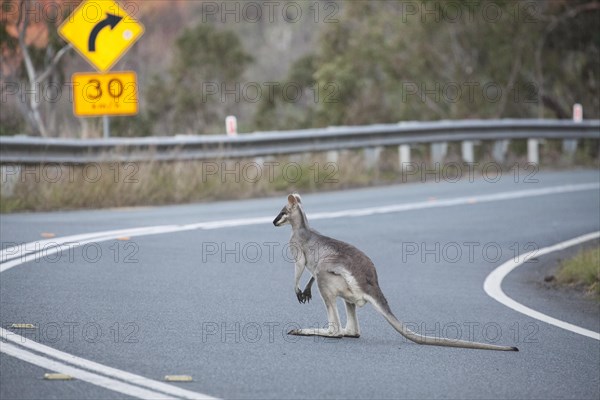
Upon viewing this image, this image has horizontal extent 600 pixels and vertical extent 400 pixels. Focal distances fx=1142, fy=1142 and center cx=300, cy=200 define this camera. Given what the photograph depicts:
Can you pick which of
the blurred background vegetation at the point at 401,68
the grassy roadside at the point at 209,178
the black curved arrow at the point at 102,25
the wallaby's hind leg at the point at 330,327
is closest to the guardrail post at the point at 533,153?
the grassy roadside at the point at 209,178

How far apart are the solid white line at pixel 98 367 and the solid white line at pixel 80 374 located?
2.9 inches

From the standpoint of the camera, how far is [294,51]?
75438 mm

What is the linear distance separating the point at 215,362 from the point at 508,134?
18.9 m

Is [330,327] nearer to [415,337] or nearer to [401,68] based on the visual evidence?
[415,337]

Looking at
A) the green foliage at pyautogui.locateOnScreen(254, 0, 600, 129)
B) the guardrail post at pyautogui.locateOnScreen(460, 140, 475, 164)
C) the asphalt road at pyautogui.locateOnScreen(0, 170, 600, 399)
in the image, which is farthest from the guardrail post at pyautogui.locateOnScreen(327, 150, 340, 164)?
the green foliage at pyautogui.locateOnScreen(254, 0, 600, 129)

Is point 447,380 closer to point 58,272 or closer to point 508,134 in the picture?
point 58,272

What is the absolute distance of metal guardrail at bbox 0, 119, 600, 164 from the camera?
17.1m

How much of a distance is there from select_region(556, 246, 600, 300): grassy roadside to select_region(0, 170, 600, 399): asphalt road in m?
0.37

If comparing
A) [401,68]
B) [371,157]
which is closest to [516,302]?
[371,157]

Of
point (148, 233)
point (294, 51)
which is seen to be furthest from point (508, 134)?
point (294, 51)

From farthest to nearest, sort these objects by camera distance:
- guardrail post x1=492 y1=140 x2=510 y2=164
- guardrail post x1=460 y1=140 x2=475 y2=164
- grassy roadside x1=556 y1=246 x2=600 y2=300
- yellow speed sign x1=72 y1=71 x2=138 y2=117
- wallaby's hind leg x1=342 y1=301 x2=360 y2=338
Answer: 1. guardrail post x1=492 y1=140 x2=510 y2=164
2. guardrail post x1=460 y1=140 x2=475 y2=164
3. yellow speed sign x1=72 y1=71 x2=138 y2=117
4. grassy roadside x1=556 y1=246 x2=600 y2=300
5. wallaby's hind leg x1=342 y1=301 x2=360 y2=338

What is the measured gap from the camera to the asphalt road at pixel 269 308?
6.87 metres

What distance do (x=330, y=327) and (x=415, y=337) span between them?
Result: 0.62 meters

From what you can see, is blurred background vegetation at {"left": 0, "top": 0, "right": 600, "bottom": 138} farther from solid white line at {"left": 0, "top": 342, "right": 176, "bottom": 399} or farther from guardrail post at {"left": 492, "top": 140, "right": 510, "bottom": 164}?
solid white line at {"left": 0, "top": 342, "right": 176, "bottom": 399}
